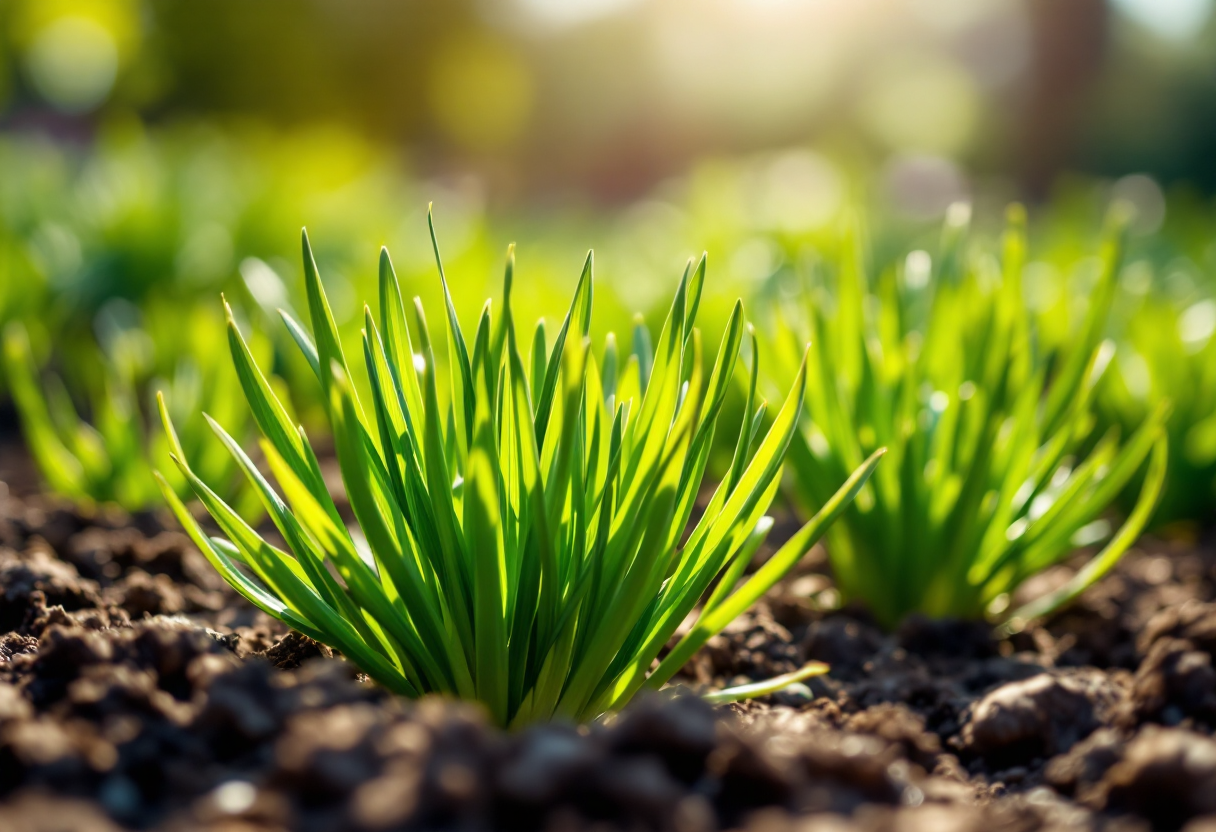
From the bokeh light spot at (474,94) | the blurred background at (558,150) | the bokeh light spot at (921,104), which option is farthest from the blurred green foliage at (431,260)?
the bokeh light spot at (921,104)

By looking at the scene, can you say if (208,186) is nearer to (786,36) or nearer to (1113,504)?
(1113,504)

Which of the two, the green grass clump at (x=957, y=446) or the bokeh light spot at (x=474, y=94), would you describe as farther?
the bokeh light spot at (x=474, y=94)

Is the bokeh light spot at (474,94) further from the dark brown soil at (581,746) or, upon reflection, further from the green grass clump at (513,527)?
the green grass clump at (513,527)

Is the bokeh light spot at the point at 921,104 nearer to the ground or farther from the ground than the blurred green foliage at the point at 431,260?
farther from the ground

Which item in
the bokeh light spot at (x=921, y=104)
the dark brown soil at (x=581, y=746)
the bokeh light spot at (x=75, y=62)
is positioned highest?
the bokeh light spot at (x=921, y=104)

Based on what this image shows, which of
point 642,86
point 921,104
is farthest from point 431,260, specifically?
point 642,86

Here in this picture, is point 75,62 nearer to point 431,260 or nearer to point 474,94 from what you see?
point 474,94
